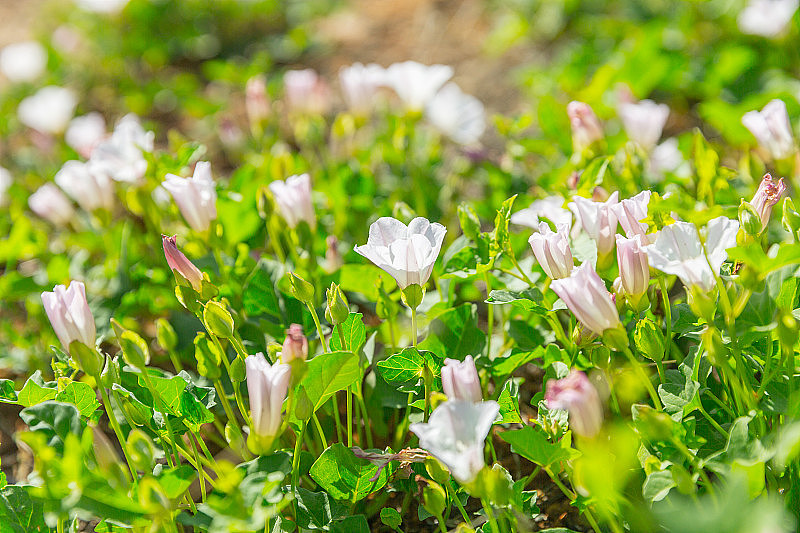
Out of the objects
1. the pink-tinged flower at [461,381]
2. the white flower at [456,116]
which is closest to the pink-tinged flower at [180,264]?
the pink-tinged flower at [461,381]

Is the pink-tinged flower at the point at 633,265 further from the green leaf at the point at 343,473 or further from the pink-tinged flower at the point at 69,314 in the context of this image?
the pink-tinged flower at the point at 69,314

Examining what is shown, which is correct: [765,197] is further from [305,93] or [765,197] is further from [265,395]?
[305,93]

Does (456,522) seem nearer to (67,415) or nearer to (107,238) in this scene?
(67,415)

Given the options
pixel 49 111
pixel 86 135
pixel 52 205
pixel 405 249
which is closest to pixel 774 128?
pixel 405 249

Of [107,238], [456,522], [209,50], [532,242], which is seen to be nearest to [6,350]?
[107,238]

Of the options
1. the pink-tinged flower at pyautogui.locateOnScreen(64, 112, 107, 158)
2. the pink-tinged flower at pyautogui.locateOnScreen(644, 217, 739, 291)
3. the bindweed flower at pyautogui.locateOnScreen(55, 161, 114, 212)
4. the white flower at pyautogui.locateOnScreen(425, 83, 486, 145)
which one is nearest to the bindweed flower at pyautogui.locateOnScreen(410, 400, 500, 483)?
the pink-tinged flower at pyautogui.locateOnScreen(644, 217, 739, 291)

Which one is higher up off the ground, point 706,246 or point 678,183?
point 706,246
